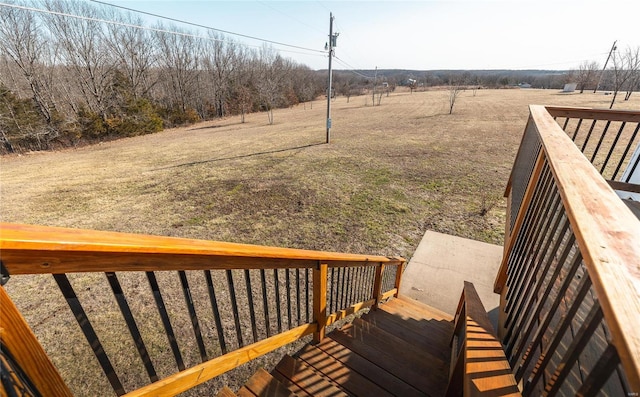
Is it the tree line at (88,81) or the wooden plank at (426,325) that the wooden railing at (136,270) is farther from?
the tree line at (88,81)

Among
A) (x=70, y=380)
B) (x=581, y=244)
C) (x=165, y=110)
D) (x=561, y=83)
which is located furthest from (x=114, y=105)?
(x=561, y=83)

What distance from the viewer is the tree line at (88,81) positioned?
60.0 feet

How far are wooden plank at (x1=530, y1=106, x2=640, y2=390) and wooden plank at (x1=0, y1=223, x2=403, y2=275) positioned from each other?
129 centimetres

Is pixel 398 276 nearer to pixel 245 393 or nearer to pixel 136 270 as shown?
pixel 245 393

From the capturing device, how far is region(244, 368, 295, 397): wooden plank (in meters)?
1.76

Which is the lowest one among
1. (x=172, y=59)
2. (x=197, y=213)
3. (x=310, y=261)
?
(x=197, y=213)

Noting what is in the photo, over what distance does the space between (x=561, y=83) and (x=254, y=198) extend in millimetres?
80562

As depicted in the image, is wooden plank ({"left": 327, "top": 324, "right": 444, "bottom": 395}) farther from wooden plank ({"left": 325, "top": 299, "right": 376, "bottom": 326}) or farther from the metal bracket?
the metal bracket

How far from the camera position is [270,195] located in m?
8.45

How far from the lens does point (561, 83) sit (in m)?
60.4

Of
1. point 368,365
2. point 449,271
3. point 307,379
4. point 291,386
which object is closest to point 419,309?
point 449,271

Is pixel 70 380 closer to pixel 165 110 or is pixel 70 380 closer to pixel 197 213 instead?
pixel 197 213

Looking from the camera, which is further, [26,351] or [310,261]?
[310,261]

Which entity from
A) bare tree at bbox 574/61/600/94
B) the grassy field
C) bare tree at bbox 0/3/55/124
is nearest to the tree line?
bare tree at bbox 0/3/55/124
